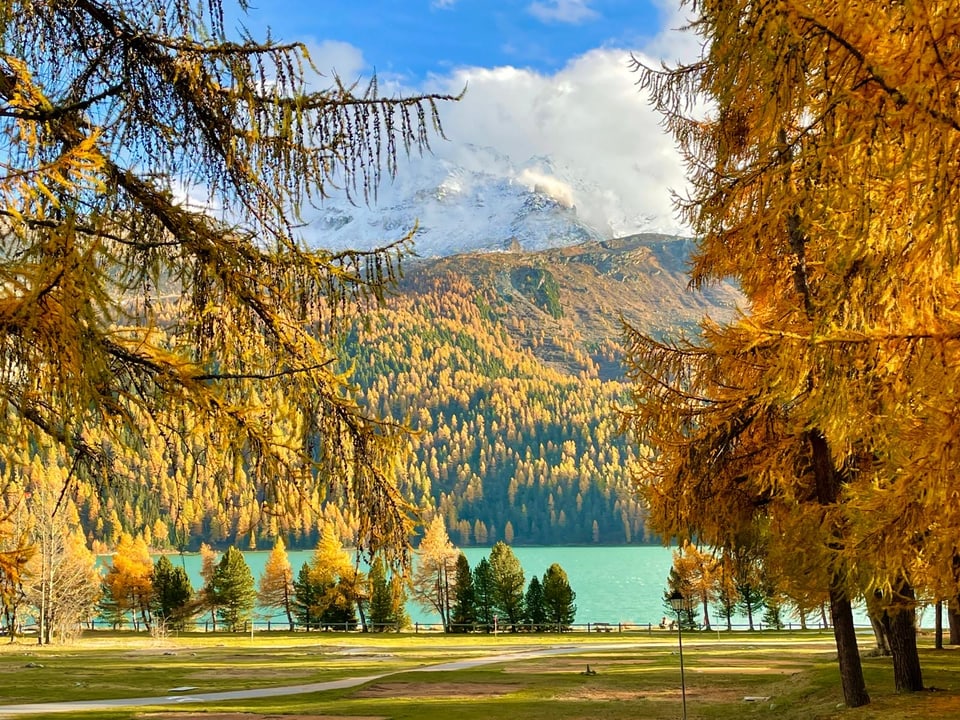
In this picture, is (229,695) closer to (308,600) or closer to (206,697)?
(206,697)

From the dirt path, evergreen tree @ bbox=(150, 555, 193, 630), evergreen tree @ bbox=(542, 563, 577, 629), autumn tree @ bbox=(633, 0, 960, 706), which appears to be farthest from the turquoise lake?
autumn tree @ bbox=(633, 0, 960, 706)

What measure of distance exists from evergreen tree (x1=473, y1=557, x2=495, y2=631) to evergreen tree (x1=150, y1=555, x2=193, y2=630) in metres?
21.3

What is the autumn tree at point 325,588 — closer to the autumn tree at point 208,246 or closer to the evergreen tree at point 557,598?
the evergreen tree at point 557,598

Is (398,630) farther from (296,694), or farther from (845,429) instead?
(845,429)

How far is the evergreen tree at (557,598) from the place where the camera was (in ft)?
176

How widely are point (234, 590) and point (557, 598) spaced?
23.5 metres

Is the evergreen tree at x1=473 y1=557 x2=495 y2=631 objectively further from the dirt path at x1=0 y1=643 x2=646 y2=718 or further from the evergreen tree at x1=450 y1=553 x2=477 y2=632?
the dirt path at x1=0 y1=643 x2=646 y2=718

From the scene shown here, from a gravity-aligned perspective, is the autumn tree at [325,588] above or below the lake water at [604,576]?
above

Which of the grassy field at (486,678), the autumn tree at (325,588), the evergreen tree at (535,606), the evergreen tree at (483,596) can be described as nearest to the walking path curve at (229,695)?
the grassy field at (486,678)

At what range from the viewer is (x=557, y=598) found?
53.6m

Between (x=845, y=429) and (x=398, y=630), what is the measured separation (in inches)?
2127

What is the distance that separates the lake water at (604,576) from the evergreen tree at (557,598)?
1091 cm

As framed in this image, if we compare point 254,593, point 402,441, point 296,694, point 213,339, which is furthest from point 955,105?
point 254,593

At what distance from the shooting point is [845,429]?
515 cm
